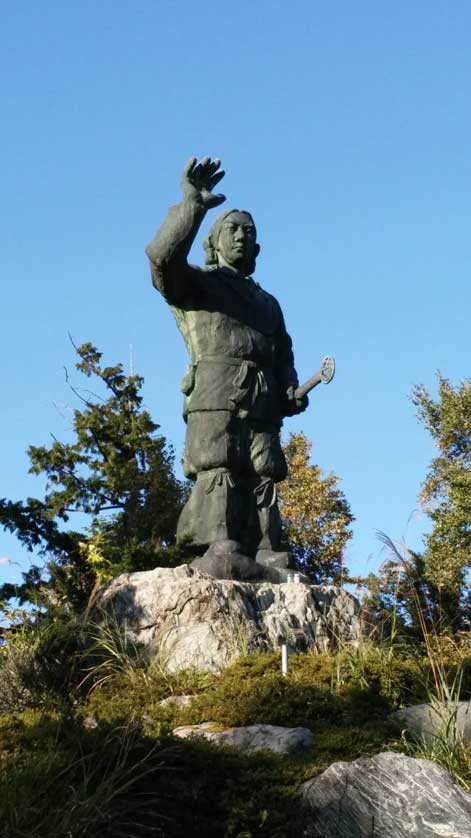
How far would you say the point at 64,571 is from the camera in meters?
13.6

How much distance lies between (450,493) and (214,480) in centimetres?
1225

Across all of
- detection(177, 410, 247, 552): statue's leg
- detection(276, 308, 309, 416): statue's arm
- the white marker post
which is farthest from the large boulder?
detection(276, 308, 309, 416): statue's arm

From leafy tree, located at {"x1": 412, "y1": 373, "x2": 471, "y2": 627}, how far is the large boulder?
7896 millimetres

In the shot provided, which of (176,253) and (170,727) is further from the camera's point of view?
(176,253)

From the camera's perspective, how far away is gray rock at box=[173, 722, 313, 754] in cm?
793

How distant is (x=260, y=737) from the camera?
26.6 feet

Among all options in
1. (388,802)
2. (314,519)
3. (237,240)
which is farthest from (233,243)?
(314,519)

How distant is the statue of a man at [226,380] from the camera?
11164 mm

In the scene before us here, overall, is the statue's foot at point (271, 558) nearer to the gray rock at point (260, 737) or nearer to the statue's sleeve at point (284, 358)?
the statue's sleeve at point (284, 358)

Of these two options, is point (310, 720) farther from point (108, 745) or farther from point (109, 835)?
point (109, 835)

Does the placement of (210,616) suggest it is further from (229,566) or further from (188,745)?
(188,745)

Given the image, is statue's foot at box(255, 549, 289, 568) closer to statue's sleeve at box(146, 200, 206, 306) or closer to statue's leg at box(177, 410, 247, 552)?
statue's leg at box(177, 410, 247, 552)

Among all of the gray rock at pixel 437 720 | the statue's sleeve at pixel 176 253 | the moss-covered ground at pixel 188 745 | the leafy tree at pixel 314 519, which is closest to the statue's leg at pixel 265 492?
the statue's sleeve at pixel 176 253

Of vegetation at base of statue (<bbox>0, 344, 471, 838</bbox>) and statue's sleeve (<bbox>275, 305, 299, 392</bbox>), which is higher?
statue's sleeve (<bbox>275, 305, 299, 392</bbox>)
